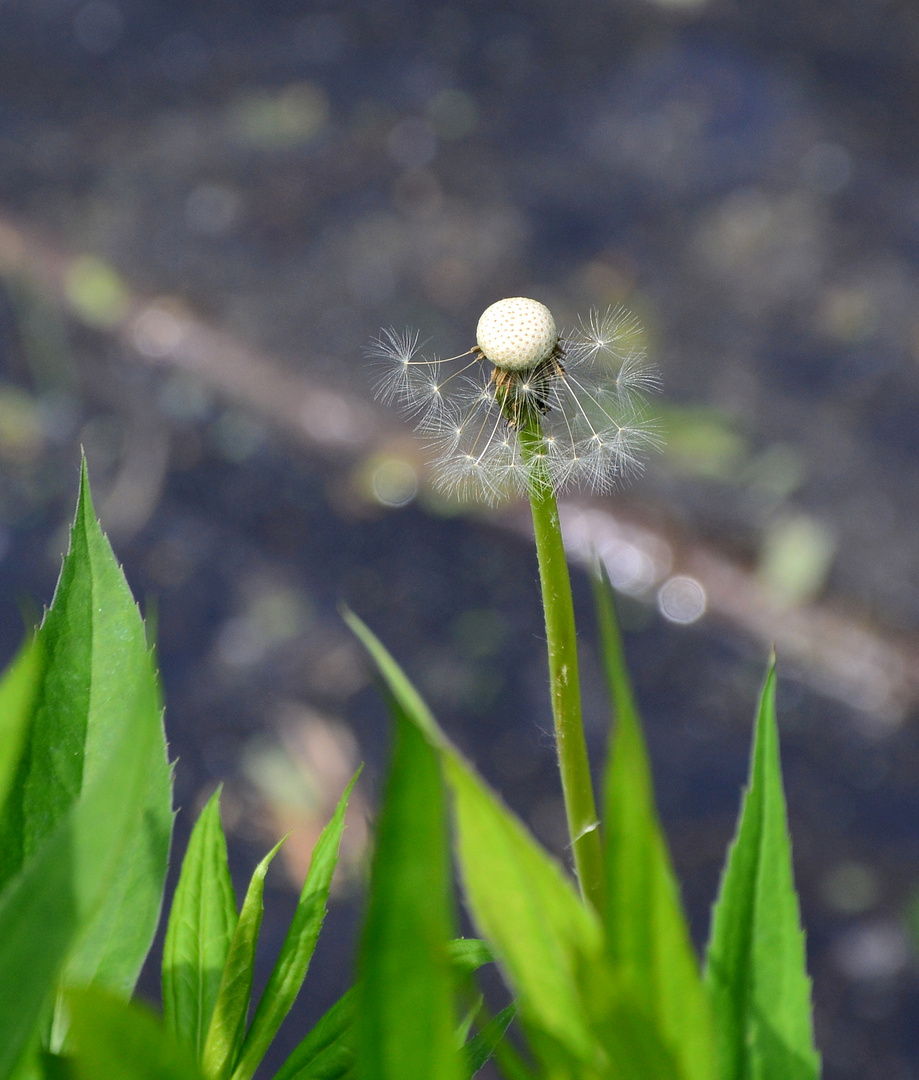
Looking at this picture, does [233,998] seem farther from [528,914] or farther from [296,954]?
[528,914]

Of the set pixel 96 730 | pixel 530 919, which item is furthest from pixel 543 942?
pixel 96 730

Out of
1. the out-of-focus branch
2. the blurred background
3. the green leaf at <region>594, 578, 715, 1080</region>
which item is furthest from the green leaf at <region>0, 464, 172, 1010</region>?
the out-of-focus branch

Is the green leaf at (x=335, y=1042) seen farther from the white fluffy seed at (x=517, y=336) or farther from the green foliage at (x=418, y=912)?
the white fluffy seed at (x=517, y=336)

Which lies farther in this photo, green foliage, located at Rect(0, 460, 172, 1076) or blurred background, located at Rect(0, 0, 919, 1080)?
blurred background, located at Rect(0, 0, 919, 1080)

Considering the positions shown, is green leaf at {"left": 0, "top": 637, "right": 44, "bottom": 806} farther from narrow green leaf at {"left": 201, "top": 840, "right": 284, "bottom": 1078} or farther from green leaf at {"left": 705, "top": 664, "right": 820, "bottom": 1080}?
green leaf at {"left": 705, "top": 664, "right": 820, "bottom": 1080}

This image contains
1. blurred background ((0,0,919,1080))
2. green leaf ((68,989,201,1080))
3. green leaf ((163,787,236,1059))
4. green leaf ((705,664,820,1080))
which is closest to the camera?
green leaf ((68,989,201,1080))

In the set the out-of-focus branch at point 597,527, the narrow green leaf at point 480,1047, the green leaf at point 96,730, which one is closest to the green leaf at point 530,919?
the narrow green leaf at point 480,1047

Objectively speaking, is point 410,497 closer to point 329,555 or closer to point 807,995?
point 329,555
